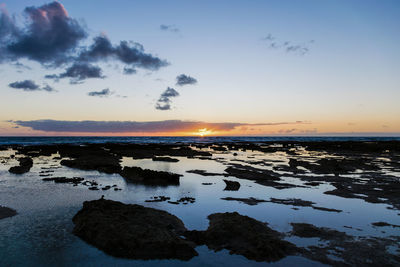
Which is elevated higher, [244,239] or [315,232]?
[244,239]

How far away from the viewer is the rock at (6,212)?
1229 centimetres

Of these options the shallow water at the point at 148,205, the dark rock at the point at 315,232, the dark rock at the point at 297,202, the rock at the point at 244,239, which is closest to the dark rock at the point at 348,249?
the dark rock at the point at 315,232

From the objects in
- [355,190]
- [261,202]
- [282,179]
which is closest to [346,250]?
[261,202]

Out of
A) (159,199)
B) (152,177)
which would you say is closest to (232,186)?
(159,199)

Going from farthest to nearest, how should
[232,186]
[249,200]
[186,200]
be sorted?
[232,186] < [249,200] < [186,200]

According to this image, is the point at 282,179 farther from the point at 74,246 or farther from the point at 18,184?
the point at 18,184

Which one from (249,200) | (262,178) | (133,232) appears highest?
(133,232)

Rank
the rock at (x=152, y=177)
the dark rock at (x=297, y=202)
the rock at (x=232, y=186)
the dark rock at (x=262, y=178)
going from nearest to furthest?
the dark rock at (x=297, y=202) < the rock at (x=232, y=186) < the dark rock at (x=262, y=178) < the rock at (x=152, y=177)

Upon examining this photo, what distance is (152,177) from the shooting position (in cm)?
2225

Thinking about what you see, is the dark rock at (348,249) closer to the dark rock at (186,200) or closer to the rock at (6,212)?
the dark rock at (186,200)

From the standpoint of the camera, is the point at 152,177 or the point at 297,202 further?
the point at 152,177

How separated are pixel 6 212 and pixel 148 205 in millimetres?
6848

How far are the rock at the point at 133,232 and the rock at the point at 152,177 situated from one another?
9.25 metres

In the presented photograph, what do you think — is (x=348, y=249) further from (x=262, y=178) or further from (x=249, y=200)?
(x=262, y=178)
